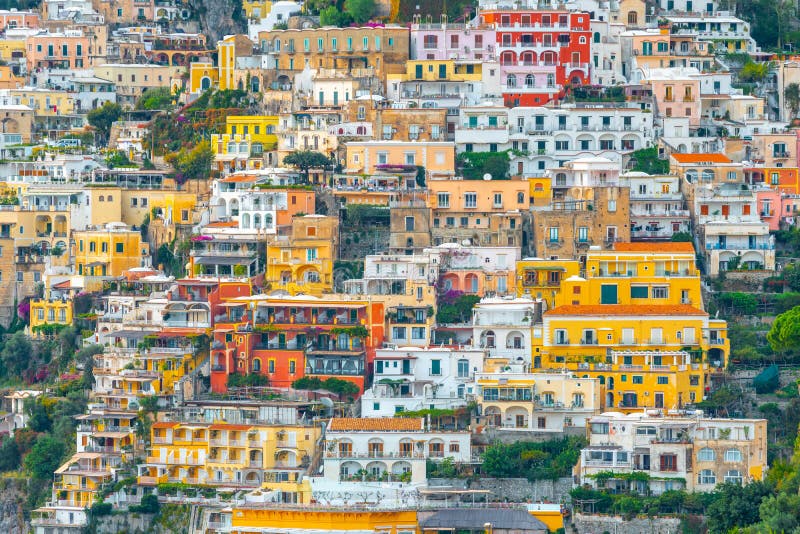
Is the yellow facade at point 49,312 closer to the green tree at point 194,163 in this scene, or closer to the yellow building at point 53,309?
the yellow building at point 53,309

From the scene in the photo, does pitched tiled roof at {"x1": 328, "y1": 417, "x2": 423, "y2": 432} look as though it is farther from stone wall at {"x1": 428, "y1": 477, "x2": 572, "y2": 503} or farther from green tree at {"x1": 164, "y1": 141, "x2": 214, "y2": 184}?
green tree at {"x1": 164, "y1": 141, "x2": 214, "y2": 184}

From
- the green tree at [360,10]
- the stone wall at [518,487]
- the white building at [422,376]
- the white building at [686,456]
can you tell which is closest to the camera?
the white building at [686,456]

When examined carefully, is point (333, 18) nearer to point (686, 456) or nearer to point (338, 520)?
point (686, 456)

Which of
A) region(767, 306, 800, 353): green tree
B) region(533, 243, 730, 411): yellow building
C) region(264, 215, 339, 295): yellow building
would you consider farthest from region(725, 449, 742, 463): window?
region(264, 215, 339, 295): yellow building

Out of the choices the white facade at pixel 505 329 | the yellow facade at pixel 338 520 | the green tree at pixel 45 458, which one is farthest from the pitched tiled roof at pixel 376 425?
the green tree at pixel 45 458

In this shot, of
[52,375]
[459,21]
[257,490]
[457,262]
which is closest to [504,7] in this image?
[459,21]

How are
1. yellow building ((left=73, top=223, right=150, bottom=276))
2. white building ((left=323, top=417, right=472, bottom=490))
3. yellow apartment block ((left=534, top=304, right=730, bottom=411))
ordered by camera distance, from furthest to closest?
1. yellow building ((left=73, top=223, right=150, bottom=276))
2. yellow apartment block ((left=534, top=304, right=730, bottom=411))
3. white building ((left=323, top=417, right=472, bottom=490))
